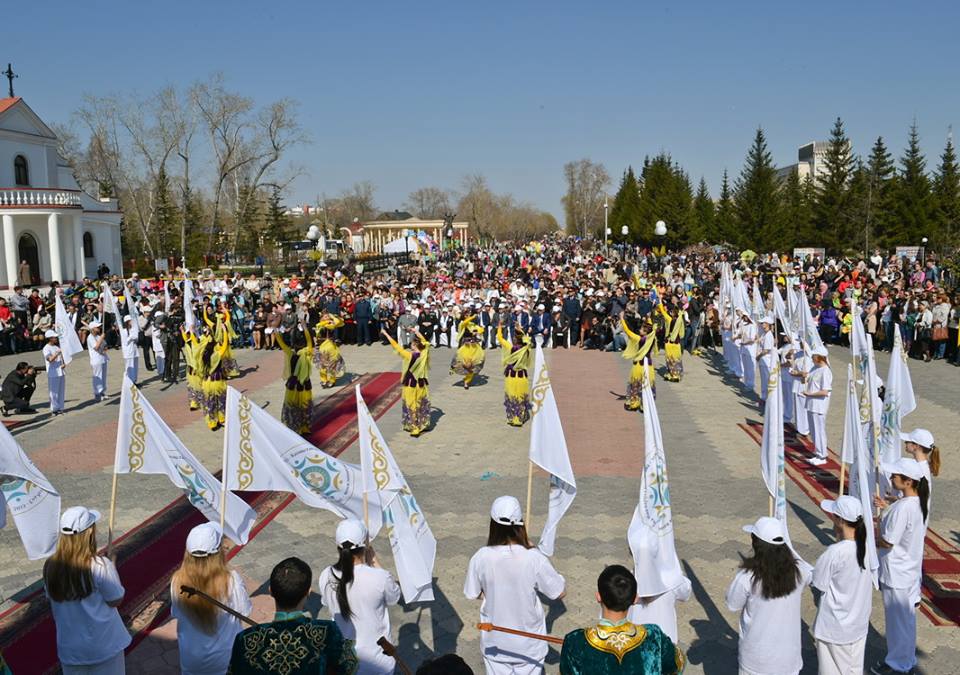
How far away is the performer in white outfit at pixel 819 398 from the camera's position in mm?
11922

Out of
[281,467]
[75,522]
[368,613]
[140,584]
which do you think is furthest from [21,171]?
[368,613]

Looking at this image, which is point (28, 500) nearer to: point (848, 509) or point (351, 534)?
point (351, 534)

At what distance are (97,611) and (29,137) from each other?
49335mm

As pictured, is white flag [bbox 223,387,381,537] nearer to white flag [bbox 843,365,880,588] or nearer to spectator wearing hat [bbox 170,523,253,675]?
spectator wearing hat [bbox 170,523,253,675]

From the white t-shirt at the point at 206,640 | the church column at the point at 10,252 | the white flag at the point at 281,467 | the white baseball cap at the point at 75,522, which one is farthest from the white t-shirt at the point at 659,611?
the church column at the point at 10,252

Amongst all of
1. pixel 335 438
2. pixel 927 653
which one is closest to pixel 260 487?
pixel 927 653

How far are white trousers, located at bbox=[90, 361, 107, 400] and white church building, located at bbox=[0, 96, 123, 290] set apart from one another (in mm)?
28337

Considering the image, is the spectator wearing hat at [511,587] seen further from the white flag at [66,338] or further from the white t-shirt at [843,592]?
the white flag at [66,338]

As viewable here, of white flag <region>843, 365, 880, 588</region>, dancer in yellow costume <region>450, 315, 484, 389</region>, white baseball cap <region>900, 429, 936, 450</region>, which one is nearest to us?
white flag <region>843, 365, 880, 588</region>

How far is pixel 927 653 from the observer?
6.48 m

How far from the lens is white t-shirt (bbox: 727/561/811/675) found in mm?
5039

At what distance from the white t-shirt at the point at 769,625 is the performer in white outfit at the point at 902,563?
4.77 ft

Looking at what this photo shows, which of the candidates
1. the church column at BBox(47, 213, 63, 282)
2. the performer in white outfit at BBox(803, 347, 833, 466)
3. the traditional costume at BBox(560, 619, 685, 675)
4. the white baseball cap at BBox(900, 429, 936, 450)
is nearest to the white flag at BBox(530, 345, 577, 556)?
the traditional costume at BBox(560, 619, 685, 675)

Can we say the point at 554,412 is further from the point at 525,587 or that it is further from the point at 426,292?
the point at 426,292
